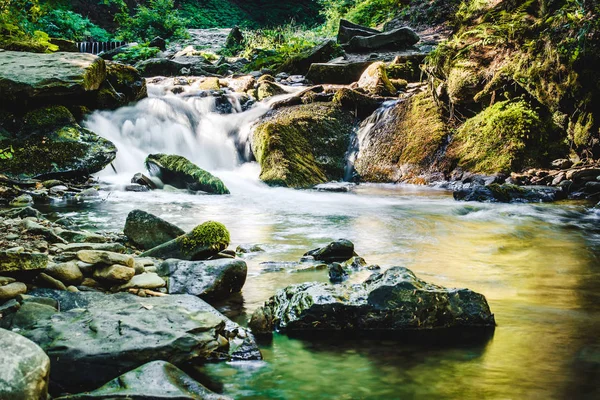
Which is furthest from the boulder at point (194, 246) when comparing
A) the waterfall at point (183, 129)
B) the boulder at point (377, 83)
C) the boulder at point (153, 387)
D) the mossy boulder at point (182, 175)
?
the boulder at point (377, 83)

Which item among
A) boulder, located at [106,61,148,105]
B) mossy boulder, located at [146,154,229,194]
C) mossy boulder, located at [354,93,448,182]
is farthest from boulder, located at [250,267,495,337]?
boulder, located at [106,61,148,105]

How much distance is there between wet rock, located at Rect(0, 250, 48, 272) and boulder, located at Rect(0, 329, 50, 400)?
1.13m

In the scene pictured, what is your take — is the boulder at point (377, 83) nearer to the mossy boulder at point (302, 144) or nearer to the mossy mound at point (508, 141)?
the mossy boulder at point (302, 144)

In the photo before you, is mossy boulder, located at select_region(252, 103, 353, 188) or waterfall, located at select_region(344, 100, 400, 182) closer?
mossy boulder, located at select_region(252, 103, 353, 188)

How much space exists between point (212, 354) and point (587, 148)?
9.30 m

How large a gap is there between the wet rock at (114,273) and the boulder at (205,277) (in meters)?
0.31

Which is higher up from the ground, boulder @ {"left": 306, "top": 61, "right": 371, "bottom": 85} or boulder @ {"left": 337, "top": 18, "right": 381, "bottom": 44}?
boulder @ {"left": 337, "top": 18, "right": 381, "bottom": 44}

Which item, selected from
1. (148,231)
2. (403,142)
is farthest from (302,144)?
(148,231)

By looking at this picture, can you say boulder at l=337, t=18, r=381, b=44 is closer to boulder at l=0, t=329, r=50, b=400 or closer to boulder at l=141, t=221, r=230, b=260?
boulder at l=141, t=221, r=230, b=260

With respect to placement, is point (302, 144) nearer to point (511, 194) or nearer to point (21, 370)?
point (511, 194)

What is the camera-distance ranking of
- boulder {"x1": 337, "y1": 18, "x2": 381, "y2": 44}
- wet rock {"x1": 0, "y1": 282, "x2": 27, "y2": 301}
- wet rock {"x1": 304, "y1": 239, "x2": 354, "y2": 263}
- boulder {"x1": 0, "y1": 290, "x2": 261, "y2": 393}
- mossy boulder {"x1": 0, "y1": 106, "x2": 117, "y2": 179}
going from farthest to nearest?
1. boulder {"x1": 337, "y1": 18, "x2": 381, "y2": 44}
2. mossy boulder {"x1": 0, "y1": 106, "x2": 117, "y2": 179}
3. wet rock {"x1": 304, "y1": 239, "x2": 354, "y2": 263}
4. wet rock {"x1": 0, "y1": 282, "x2": 27, "y2": 301}
5. boulder {"x1": 0, "y1": 290, "x2": 261, "y2": 393}

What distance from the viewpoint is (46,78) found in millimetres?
10695

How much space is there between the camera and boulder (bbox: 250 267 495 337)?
340 cm

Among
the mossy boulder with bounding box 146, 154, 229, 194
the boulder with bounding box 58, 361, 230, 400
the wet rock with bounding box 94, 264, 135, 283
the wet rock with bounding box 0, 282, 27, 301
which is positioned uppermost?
the wet rock with bounding box 0, 282, 27, 301
